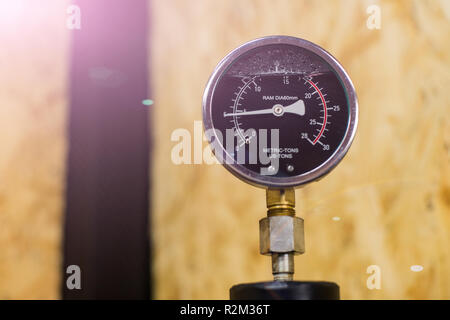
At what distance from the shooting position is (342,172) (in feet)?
3.51

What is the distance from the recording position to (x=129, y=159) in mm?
1074

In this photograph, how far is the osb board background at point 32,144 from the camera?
1.01 meters

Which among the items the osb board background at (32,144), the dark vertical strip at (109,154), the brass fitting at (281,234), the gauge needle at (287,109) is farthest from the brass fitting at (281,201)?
the osb board background at (32,144)

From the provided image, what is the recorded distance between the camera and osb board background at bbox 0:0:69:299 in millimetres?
1013

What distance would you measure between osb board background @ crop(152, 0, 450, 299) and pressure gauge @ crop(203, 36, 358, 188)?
0.18m

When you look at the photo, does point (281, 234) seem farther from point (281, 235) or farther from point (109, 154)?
point (109, 154)

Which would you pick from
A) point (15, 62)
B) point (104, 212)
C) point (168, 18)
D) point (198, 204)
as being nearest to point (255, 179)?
point (198, 204)

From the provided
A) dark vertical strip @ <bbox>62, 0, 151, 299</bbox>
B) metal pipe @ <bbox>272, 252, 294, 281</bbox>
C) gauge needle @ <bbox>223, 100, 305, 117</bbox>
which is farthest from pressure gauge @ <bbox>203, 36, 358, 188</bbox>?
dark vertical strip @ <bbox>62, 0, 151, 299</bbox>

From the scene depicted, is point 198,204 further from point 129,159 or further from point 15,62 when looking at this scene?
point 15,62

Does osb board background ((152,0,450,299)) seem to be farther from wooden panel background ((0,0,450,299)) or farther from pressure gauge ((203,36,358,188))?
pressure gauge ((203,36,358,188))

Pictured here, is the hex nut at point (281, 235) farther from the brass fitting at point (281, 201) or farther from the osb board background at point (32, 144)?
the osb board background at point (32, 144)

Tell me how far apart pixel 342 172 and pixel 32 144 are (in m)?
0.62

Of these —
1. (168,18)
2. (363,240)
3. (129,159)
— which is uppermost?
(168,18)
